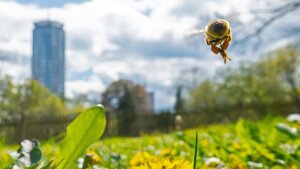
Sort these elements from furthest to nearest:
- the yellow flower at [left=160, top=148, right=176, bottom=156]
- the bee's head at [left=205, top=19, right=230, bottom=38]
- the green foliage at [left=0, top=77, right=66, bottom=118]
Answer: the green foliage at [left=0, top=77, right=66, bottom=118] < the yellow flower at [left=160, top=148, right=176, bottom=156] < the bee's head at [left=205, top=19, right=230, bottom=38]

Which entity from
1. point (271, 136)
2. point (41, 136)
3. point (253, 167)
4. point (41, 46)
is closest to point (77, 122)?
point (253, 167)

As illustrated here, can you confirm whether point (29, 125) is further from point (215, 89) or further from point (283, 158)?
point (215, 89)

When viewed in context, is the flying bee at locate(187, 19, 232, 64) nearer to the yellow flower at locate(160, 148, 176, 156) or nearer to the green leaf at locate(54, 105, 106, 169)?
the green leaf at locate(54, 105, 106, 169)

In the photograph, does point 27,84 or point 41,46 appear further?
point 41,46

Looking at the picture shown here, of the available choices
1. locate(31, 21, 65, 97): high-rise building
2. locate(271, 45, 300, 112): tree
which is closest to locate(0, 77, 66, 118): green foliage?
locate(271, 45, 300, 112): tree

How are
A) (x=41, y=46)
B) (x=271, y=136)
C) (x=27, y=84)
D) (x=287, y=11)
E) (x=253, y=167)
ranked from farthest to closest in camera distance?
(x=41, y=46) < (x=27, y=84) < (x=287, y=11) < (x=271, y=136) < (x=253, y=167)

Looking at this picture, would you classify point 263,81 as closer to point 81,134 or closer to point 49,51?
point 81,134

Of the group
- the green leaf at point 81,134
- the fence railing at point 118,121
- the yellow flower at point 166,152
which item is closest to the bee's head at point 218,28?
the green leaf at point 81,134

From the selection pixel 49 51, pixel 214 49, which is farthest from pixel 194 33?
pixel 49 51
